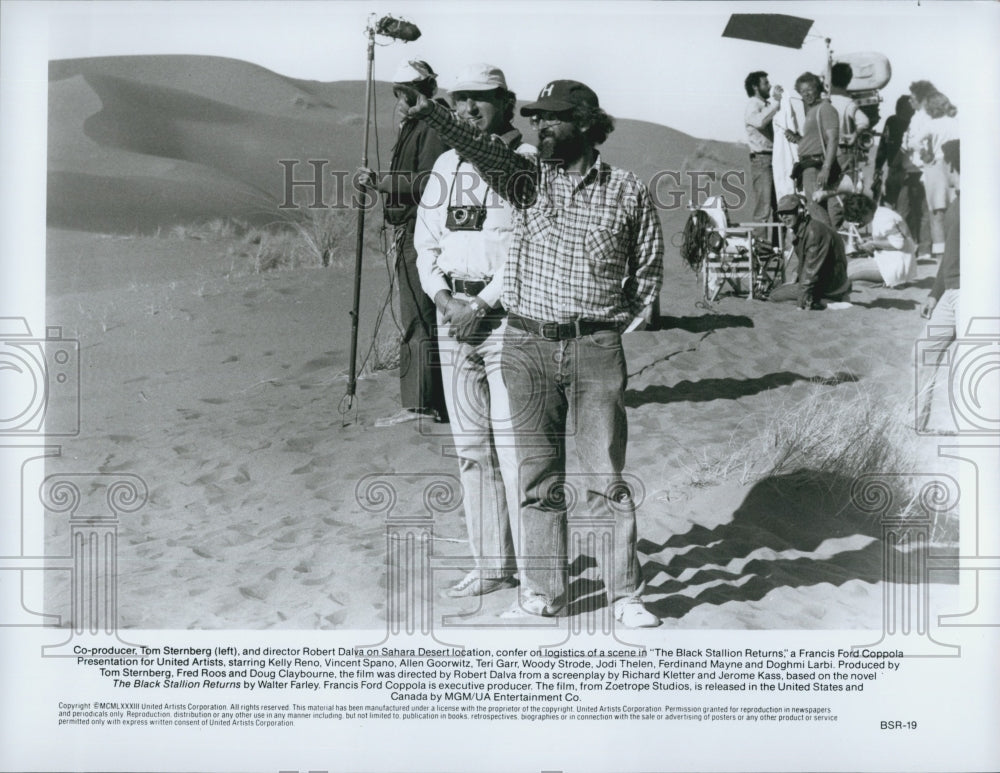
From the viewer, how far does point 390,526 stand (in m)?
4.69

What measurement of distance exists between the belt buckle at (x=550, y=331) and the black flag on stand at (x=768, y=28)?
154cm

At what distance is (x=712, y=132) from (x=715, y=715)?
2.26m

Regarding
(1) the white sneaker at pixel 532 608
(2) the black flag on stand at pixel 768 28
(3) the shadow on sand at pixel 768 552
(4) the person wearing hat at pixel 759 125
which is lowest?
(1) the white sneaker at pixel 532 608

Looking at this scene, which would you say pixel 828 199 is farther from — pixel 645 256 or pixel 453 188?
pixel 453 188

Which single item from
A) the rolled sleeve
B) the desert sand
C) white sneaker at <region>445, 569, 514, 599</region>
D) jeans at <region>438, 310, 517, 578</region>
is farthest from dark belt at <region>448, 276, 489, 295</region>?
white sneaker at <region>445, 569, 514, 599</region>

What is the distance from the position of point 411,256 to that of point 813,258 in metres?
1.66

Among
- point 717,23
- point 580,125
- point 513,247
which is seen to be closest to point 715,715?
point 513,247

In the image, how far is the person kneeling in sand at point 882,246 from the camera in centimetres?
493

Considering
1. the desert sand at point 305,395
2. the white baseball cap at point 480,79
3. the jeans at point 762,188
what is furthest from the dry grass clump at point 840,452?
the white baseball cap at point 480,79

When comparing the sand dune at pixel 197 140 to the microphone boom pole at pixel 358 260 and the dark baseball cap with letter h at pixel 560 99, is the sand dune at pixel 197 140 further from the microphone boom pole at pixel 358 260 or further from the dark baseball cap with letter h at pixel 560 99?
the dark baseball cap with letter h at pixel 560 99

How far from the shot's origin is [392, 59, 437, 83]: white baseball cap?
4.58 m

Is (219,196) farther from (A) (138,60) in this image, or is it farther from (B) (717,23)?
(B) (717,23)

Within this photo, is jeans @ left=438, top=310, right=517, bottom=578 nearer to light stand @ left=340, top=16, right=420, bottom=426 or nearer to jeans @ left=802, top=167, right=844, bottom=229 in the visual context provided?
light stand @ left=340, top=16, right=420, bottom=426

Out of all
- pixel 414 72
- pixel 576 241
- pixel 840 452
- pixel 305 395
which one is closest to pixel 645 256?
pixel 576 241
